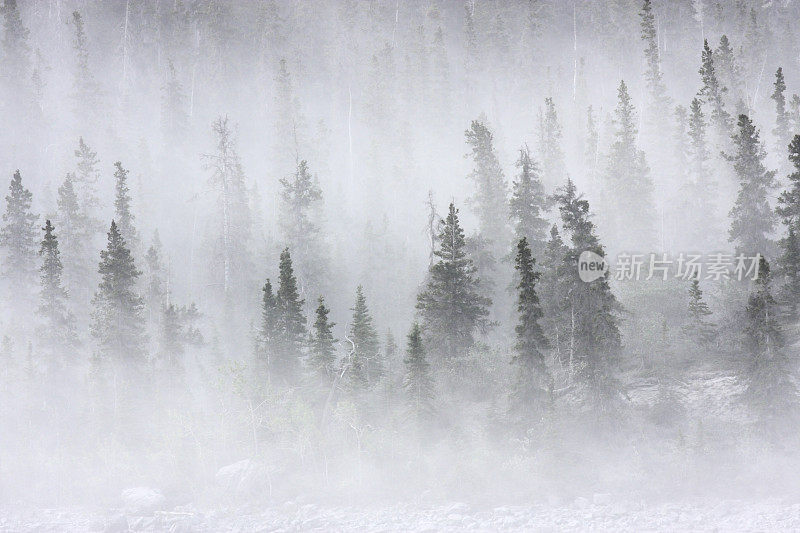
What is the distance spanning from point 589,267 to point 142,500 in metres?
28.3

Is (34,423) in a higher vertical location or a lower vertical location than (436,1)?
lower

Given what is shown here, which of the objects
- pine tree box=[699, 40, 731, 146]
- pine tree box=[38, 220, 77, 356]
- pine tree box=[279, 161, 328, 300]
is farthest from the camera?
pine tree box=[699, 40, 731, 146]

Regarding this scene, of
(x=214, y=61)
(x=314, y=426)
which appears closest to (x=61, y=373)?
(x=314, y=426)

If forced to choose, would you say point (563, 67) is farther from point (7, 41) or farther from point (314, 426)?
point (314, 426)

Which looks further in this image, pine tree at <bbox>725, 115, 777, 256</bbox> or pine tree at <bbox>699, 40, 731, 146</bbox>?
pine tree at <bbox>699, 40, 731, 146</bbox>

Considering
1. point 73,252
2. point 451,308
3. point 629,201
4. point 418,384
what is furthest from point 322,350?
point 629,201

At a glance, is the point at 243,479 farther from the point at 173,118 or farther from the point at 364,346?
the point at 173,118

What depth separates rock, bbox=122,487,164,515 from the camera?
36875mm

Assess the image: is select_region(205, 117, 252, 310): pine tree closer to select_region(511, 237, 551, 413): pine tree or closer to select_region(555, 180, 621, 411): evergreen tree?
select_region(511, 237, 551, 413): pine tree

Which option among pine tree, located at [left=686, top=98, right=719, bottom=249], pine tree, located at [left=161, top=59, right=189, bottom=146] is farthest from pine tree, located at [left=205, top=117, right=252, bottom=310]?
pine tree, located at [left=686, top=98, right=719, bottom=249]

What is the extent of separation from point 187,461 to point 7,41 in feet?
290

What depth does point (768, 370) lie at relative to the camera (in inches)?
1229

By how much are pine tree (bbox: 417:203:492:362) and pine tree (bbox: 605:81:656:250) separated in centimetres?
2441

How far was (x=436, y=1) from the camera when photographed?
584 ft
